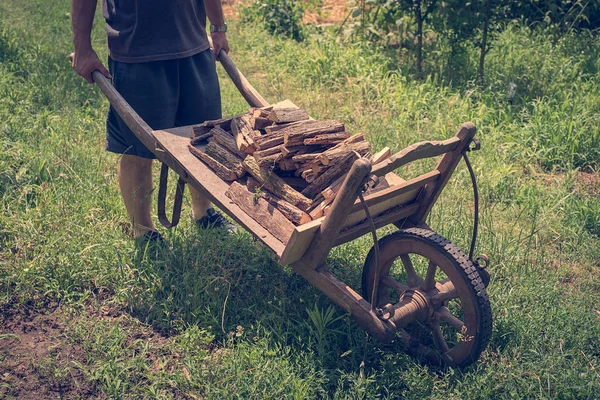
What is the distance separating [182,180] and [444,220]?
1.85 m

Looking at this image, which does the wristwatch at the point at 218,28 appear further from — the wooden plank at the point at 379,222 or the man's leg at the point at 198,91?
the wooden plank at the point at 379,222

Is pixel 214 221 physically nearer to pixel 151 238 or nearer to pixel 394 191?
pixel 151 238

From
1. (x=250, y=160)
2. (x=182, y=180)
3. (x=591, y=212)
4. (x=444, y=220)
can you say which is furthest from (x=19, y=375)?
(x=591, y=212)

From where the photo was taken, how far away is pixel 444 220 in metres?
4.57

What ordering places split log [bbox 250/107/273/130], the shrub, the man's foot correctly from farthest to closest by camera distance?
the shrub < the man's foot < split log [bbox 250/107/273/130]

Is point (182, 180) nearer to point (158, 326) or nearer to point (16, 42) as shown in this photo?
point (158, 326)

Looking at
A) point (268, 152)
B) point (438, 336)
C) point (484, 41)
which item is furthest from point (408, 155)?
point (484, 41)

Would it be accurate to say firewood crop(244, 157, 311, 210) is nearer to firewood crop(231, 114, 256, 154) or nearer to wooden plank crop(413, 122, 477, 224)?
firewood crop(231, 114, 256, 154)

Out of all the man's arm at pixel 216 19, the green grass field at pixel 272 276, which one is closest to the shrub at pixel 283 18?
the green grass field at pixel 272 276

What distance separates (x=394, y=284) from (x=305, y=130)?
977 mm

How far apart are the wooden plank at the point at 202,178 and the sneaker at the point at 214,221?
3.06ft

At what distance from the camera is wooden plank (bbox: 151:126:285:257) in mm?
3303

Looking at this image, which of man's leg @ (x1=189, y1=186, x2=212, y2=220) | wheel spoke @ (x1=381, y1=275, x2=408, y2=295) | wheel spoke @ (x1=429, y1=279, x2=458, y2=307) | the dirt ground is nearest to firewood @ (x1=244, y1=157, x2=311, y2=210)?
wheel spoke @ (x1=381, y1=275, x2=408, y2=295)

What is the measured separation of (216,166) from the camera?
3617 mm
